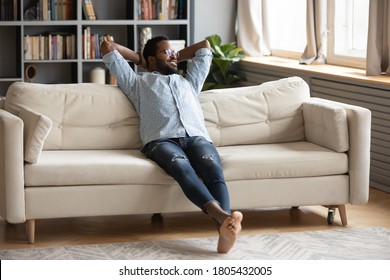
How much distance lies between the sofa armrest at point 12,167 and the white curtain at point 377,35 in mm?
2658

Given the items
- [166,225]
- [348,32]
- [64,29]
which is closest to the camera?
[166,225]

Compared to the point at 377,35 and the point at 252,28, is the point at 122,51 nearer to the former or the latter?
the point at 377,35

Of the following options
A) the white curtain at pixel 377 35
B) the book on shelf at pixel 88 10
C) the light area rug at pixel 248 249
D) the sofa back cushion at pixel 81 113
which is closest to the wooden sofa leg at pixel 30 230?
the light area rug at pixel 248 249

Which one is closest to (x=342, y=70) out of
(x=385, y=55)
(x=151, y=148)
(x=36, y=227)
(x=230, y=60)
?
(x=385, y=55)

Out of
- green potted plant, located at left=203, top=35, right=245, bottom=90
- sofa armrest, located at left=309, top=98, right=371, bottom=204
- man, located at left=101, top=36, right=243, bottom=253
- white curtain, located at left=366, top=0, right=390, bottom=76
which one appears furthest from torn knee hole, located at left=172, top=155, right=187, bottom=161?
green potted plant, located at left=203, top=35, right=245, bottom=90

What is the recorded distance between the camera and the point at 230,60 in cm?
712

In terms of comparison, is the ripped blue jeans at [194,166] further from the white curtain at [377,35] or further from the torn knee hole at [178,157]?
the white curtain at [377,35]

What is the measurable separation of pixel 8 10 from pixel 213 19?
6.08 ft

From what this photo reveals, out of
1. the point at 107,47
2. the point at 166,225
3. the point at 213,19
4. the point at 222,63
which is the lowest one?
the point at 166,225

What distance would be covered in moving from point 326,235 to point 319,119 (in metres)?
0.69

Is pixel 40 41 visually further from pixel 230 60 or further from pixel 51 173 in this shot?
pixel 51 173

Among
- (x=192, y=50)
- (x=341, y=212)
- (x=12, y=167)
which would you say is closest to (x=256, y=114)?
(x=192, y=50)

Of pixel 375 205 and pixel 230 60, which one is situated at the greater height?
pixel 230 60

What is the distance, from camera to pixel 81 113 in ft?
14.8
